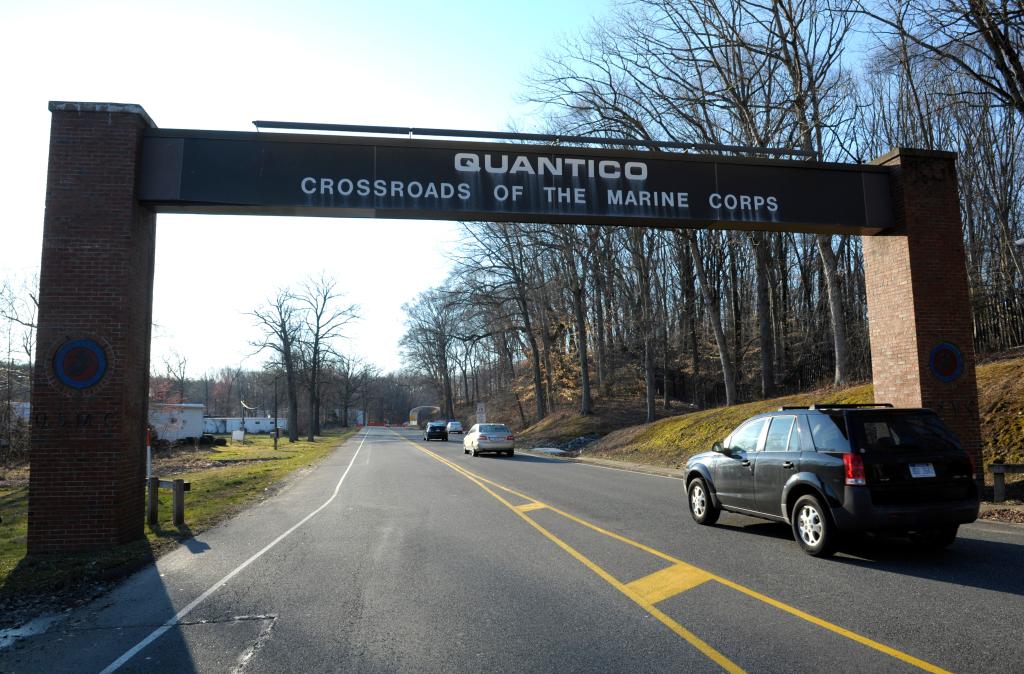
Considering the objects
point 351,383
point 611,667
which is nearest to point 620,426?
point 611,667

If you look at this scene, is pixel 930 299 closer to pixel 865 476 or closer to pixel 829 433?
pixel 829 433

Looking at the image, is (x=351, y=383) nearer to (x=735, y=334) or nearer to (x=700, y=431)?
(x=735, y=334)

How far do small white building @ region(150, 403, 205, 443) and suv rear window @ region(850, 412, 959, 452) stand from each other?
40.5 metres

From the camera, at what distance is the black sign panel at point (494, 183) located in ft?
33.9

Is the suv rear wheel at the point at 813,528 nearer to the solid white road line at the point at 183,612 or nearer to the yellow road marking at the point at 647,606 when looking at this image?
the yellow road marking at the point at 647,606

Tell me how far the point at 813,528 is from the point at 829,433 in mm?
1117

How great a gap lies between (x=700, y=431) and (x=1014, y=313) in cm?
1365

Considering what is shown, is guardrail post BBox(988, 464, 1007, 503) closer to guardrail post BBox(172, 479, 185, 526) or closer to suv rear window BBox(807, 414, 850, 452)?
suv rear window BBox(807, 414, 850, 452)

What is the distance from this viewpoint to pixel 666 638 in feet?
16.2

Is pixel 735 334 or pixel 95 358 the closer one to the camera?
pixel 95 358

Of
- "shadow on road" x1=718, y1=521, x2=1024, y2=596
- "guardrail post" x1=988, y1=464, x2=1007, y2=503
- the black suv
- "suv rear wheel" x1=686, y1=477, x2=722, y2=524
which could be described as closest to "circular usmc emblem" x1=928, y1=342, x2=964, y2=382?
"guardrail post" x1=988, y1=464, x2=1007, y2=503

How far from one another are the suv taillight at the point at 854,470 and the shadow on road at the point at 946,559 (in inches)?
35.0

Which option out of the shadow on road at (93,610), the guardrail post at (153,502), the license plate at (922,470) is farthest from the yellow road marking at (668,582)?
the guardrail post at (153,502)

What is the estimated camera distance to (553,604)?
5.89m
